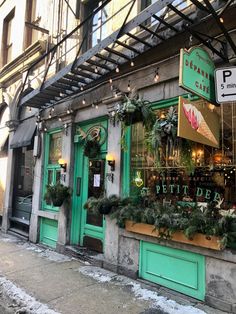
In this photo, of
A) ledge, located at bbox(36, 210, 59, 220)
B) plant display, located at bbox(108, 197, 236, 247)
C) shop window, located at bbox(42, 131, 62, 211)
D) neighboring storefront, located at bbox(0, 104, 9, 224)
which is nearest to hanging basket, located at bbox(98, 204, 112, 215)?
plant display, located at bbox(108, 197, 236, 247)

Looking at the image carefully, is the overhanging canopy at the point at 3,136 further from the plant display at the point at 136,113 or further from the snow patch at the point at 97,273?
the plant display at the point at 136,113

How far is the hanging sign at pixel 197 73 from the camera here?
4111mm

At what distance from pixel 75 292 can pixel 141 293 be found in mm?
1106

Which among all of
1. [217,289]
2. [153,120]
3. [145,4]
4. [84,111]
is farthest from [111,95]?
[217,289]

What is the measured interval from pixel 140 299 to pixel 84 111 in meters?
4.70

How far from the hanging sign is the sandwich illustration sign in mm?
228

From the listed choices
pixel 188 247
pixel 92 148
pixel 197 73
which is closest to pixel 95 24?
pixel 92 148

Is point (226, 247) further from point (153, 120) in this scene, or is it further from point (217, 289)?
point (153, 120)

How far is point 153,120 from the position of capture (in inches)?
226

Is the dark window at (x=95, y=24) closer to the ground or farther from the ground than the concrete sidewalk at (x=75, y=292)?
farther from the ground

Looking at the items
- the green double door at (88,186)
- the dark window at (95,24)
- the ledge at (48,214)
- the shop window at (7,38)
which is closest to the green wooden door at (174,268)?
the green double door at (88,186)

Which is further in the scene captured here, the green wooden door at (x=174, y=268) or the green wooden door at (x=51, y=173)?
the green wooden door at (x=51, y=173)

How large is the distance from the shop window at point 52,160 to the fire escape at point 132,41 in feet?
3.12

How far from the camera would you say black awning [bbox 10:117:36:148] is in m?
9.93
